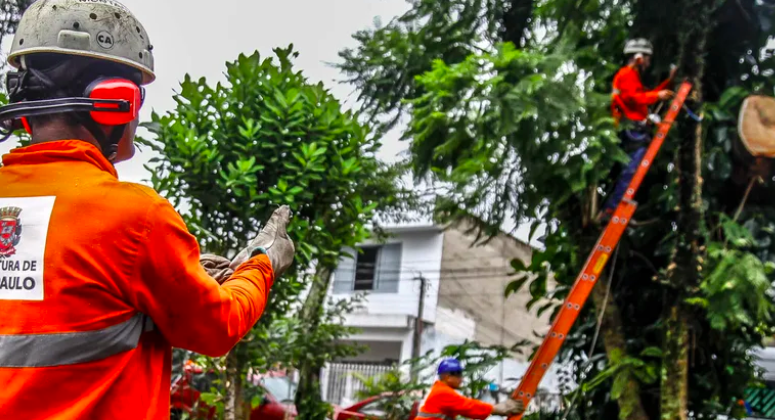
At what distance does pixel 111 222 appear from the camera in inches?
66.1

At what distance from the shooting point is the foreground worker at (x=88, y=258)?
5.32 ft

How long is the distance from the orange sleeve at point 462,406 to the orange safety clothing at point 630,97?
264 centimetres

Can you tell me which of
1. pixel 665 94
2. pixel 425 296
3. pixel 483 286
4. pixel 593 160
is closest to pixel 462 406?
pixel 593 160

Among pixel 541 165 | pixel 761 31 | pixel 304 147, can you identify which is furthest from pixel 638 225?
pixel 304 147

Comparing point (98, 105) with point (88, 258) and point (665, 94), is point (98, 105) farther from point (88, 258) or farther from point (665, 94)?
point (665, 94)

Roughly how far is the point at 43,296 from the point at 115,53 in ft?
1.93

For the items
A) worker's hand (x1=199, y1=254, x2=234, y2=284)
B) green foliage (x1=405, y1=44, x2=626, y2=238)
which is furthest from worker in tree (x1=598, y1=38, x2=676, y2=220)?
worker's hand (x1=199, y1=254, x2=234, y2=284)

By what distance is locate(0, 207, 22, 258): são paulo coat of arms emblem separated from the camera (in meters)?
1.71

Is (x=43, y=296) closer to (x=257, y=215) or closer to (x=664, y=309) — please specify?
(x=257, y=215)

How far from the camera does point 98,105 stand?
1.80 meters

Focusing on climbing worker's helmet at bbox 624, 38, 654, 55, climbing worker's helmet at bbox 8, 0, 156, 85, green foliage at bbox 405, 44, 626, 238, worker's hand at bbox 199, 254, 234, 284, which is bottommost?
worker's hand at bbox 199, 254, 234, 284

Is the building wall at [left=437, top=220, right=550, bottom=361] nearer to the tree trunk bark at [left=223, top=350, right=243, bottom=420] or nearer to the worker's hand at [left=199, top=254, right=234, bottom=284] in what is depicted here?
the tree trunk bark at [left=223, top=350, right=243, bottom=420]

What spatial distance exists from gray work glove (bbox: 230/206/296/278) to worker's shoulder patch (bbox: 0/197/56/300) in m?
0.48

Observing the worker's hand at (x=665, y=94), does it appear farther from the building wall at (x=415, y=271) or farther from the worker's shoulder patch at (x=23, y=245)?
the building wall at (x=415, y=271)
